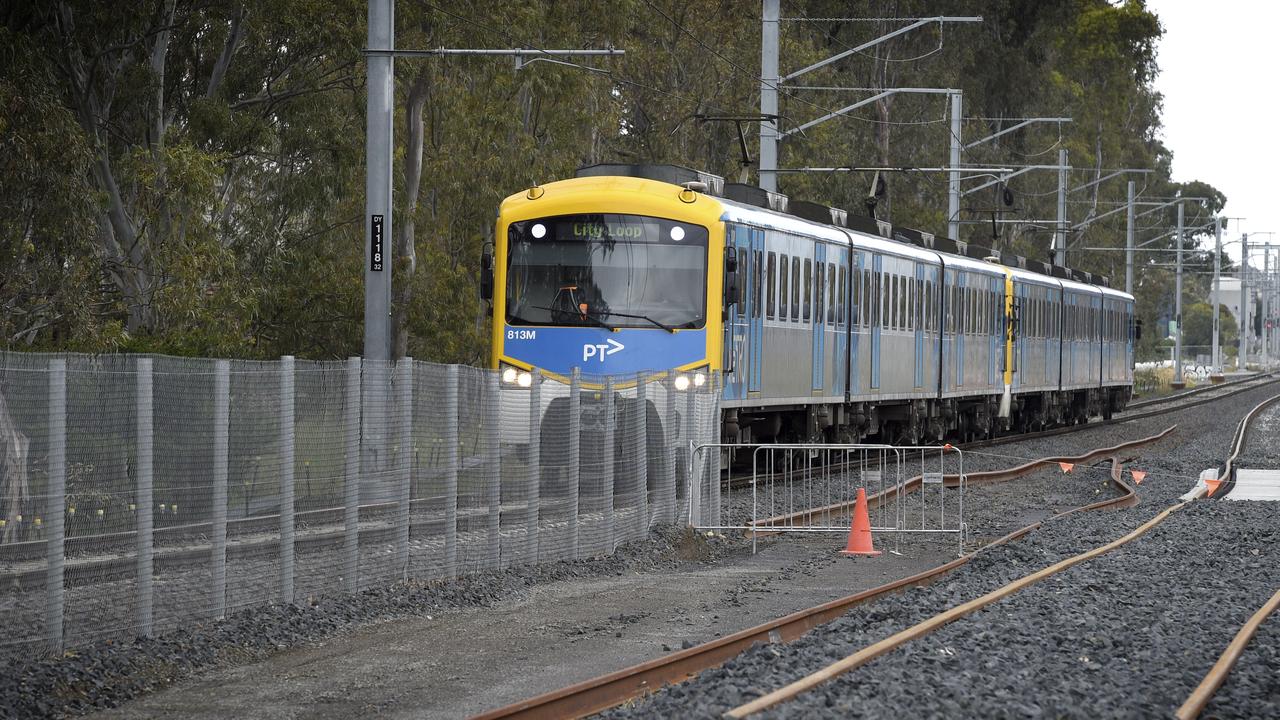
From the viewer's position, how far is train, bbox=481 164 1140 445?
63.5 ft

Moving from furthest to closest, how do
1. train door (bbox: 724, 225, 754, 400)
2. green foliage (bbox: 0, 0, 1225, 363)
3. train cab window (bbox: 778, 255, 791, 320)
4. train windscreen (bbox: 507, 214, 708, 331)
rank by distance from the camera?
green foliage (bbox: 0, 0, 1225, 363), train cab window (bbox: 778, 255, 791, 320), train door (bbox: 724, 225, 754, 400), train windscreen (bbox: 507, 214, 708, 331)

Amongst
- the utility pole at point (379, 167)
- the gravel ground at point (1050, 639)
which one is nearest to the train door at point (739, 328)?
the gravel ground at point (1050, 639)

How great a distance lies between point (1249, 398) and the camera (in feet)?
202

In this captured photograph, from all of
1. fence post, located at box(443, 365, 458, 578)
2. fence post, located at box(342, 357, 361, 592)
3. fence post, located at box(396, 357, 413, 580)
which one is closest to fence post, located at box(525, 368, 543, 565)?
fence post, located at box(443, 365, 458, 578)

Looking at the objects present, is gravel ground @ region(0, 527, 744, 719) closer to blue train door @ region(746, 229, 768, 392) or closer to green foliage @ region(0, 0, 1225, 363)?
blue train door @ region(746, 229, 768, 392)

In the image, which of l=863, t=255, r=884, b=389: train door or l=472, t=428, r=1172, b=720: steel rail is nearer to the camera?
l=472, t=428, r=1172, b=720: steel rail

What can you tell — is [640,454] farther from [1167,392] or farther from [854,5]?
[1167,392]

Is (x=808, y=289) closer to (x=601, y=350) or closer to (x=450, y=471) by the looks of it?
(x=601, y=350)

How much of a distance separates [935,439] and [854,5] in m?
22.9

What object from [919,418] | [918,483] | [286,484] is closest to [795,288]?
[918,483]

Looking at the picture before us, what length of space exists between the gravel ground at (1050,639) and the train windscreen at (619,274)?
15.1ft

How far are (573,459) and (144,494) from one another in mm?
5361

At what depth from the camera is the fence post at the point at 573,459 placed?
14.5 meters

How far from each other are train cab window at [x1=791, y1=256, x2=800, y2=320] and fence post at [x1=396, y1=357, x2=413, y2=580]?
34.2ft
